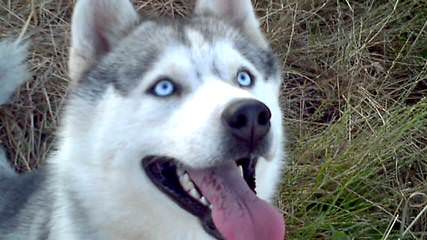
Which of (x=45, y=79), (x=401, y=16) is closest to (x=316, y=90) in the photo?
(x=401, y=16)

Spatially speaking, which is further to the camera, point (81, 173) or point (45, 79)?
point (45, 79)

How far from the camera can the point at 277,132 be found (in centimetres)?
263

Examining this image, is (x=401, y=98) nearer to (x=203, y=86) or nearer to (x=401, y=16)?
(x=401, y=16)

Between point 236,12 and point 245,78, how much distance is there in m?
0.40

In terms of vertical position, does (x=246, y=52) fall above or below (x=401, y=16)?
above

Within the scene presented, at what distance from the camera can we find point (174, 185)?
2.56 metres

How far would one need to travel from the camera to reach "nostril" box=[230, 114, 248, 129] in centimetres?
231

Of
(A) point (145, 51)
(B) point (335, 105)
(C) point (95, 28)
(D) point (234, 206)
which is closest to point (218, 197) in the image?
(D) point (234, 206)

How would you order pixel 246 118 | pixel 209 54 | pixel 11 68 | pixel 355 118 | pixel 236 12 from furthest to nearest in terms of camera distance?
pixel 355 118, pixel 11 68, pixel 236 12, pixel 209 54, pixel 246 118

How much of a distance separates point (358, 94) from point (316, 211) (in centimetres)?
76

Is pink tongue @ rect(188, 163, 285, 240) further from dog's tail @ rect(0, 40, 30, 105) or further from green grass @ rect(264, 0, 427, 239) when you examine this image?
dog's tail @ rect(0, 40, 30, 105)

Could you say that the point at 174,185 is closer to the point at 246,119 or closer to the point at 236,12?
the point at 246,119

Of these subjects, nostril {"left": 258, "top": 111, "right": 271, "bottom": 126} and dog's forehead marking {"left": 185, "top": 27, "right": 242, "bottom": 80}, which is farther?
dog's forehead marking {"left": 185, "top": 27, "right": 242, "bottom": 80}

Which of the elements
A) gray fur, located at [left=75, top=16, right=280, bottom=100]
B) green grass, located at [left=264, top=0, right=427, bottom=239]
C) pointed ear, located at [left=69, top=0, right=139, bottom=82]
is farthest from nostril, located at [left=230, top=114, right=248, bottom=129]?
green grass, located at [left=264, top=0, right=427, bottom=239]
